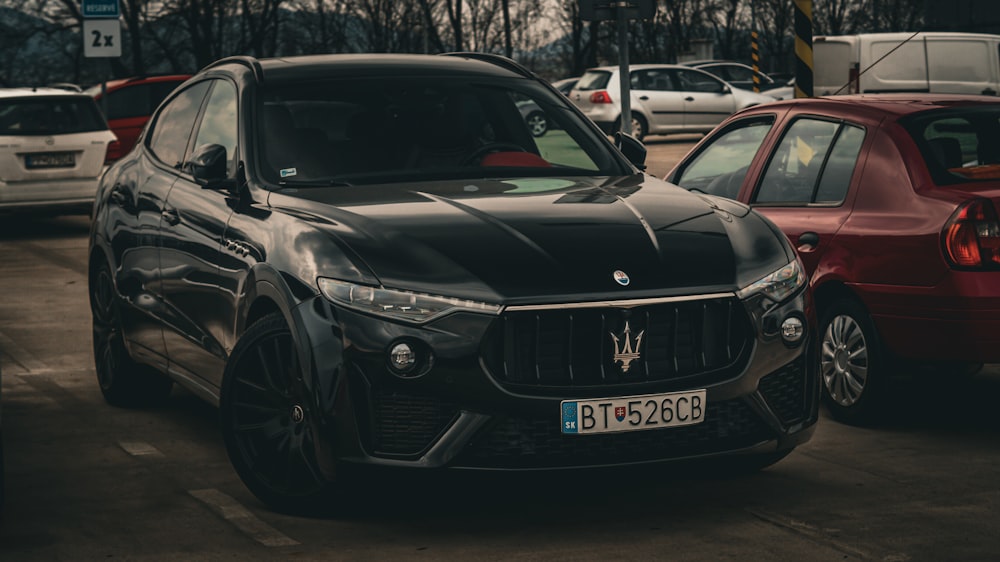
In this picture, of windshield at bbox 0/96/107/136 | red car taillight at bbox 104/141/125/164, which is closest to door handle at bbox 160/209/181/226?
windshield at bbox 0/96/107/136

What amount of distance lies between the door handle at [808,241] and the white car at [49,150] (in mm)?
11521

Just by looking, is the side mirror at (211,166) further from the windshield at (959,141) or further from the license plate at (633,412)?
the windshield at (959,141)

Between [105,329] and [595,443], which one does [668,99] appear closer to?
[105,329]

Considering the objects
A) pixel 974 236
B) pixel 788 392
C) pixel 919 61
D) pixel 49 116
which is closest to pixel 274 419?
pixel 788 392

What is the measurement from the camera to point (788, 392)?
5.41 meters

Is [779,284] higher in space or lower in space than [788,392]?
higher

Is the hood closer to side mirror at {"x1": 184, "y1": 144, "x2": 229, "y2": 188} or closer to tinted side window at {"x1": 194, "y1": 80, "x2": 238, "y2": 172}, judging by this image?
side mirror at {"x1": 184, "y1": 144, "x2": 229, "y2": 188}

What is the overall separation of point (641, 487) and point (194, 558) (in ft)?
5.59

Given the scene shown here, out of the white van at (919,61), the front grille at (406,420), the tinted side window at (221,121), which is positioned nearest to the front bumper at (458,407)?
the front grille at (406,420)

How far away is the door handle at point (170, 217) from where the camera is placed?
672cm

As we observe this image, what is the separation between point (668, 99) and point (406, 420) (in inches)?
1161

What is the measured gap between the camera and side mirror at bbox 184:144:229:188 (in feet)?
20.6

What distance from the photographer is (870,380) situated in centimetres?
706

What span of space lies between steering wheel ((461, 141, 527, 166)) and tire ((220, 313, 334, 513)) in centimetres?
129
